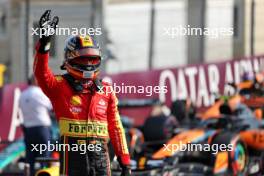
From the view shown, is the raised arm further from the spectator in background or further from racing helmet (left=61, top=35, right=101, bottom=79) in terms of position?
the spectator in background

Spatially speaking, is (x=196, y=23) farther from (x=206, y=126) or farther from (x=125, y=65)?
(x=206, y=126)

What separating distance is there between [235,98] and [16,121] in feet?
12.0

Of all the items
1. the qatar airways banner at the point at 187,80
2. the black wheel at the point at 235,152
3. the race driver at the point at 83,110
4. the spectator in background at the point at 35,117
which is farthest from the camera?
the qatar airways banner at the point at 187,80

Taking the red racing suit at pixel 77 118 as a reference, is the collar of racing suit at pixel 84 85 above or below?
above

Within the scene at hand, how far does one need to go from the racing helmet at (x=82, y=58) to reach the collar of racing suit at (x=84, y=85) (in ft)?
0.12

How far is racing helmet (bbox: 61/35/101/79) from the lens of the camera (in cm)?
651

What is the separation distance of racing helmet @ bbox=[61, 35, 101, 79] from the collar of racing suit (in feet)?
0.12

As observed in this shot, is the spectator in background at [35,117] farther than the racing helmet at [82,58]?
Yes

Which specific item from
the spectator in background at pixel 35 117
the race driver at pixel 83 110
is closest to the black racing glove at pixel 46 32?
the race driver at pixel 83 110

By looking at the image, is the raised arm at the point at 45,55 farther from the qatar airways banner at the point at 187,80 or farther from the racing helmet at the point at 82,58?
the qatar airways banner at the point at 187,80

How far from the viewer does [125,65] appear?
16031mm

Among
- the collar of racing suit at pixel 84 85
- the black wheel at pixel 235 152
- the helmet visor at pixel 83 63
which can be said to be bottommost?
the black wheel at pixel 235 152

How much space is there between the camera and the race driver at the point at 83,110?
254 inches

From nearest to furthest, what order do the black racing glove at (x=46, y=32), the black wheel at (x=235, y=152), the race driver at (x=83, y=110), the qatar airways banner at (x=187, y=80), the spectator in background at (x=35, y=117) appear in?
the black racing glove at (x=46, y=32) < the race driver at (x=83, y=110) < the black wheel at (x=235, y=152) < the spectator in background at (x=35, y=117) < the qatar airways banner at (x=187, y=80)
